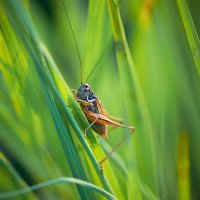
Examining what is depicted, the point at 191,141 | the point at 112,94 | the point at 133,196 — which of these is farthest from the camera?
the point at 112,94

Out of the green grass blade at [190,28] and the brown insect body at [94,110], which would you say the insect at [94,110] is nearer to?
the brown insect body at [94,110]

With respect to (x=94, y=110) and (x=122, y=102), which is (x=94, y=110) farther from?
(x=122, y=102)

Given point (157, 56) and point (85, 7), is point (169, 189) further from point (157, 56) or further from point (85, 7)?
point (85, 7)

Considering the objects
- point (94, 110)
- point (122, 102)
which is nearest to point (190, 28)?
point (122, 102)

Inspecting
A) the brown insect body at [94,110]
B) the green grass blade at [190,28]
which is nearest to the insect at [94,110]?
the brown insect body at [94,110]

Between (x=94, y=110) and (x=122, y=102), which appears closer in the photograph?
(x=122, y=102)

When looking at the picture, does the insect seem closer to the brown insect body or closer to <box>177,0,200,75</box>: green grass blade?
the brown insect body

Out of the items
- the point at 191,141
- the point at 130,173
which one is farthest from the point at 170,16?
the point at 130,173

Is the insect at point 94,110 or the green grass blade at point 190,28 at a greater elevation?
the green grass blade at point 190,28
